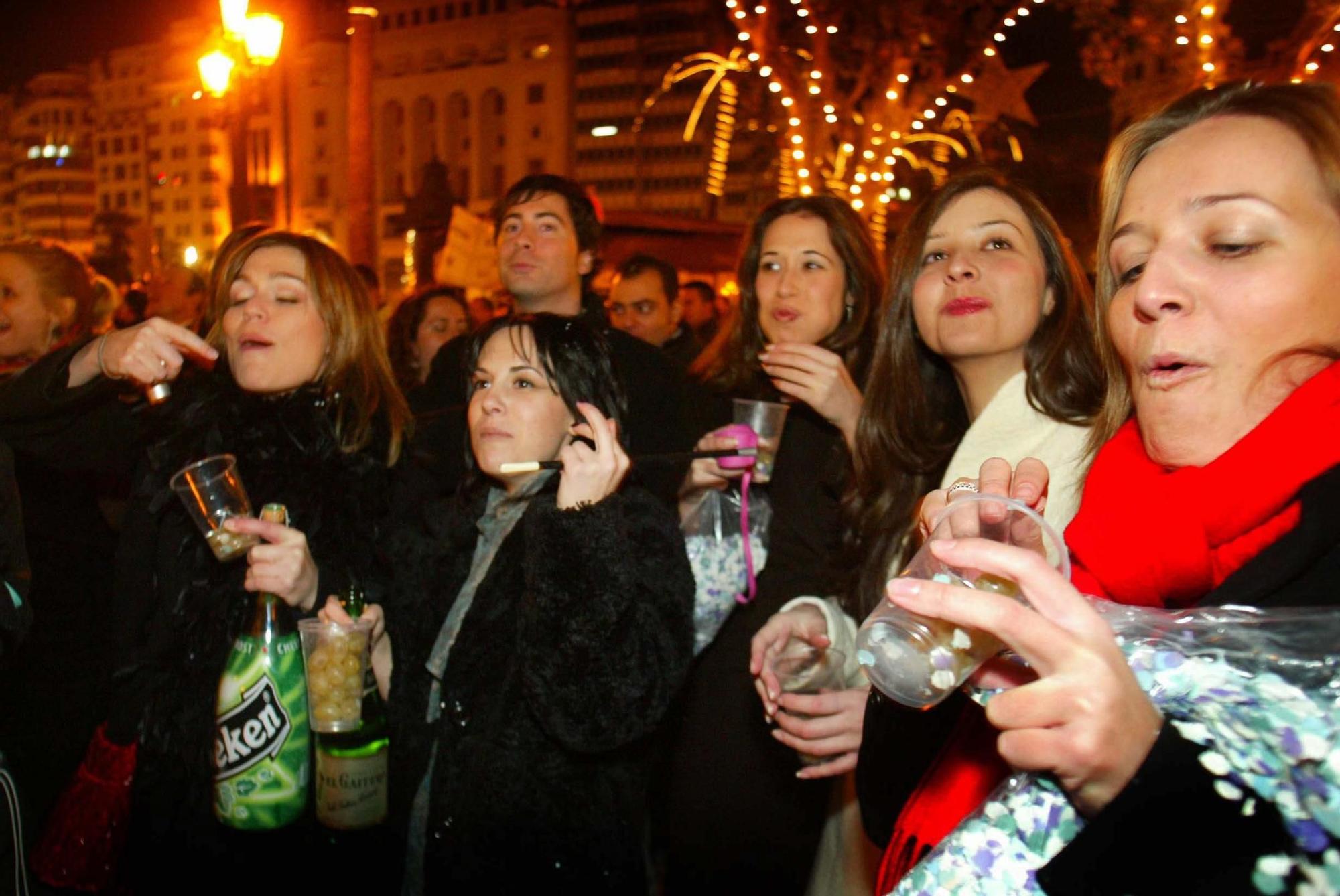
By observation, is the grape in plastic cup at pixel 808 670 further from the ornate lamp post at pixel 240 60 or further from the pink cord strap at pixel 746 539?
the ornate lamp post at pixel 240 60

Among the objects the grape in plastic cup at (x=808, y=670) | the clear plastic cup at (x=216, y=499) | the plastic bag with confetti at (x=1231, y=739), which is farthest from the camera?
the clear plastic cup at (x=216, y=499)

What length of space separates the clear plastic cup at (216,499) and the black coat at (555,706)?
54 cm

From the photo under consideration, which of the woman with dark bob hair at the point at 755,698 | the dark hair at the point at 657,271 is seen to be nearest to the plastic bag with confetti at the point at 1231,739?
the woman with dark bob hair at the point at 755,698

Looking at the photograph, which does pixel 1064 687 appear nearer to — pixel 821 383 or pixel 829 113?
pixel 821 383

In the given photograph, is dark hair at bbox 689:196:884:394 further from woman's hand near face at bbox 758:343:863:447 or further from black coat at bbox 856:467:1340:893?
black coat at bbox 856:467:1340:893

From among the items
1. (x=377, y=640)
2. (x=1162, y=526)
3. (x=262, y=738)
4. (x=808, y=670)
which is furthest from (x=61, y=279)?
(x=1162, y=526)

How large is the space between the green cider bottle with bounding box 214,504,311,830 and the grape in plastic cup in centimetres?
112

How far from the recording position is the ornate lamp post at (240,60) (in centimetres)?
829

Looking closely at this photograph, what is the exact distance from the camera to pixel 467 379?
102 inches

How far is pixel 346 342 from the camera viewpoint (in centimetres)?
272

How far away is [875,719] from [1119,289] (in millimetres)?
717

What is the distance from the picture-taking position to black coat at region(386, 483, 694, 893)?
1.92 meters

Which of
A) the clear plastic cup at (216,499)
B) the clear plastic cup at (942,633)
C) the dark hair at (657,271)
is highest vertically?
the dark hair at (657,271)

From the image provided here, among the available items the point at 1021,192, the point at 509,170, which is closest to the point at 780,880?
the point at 1021,192
